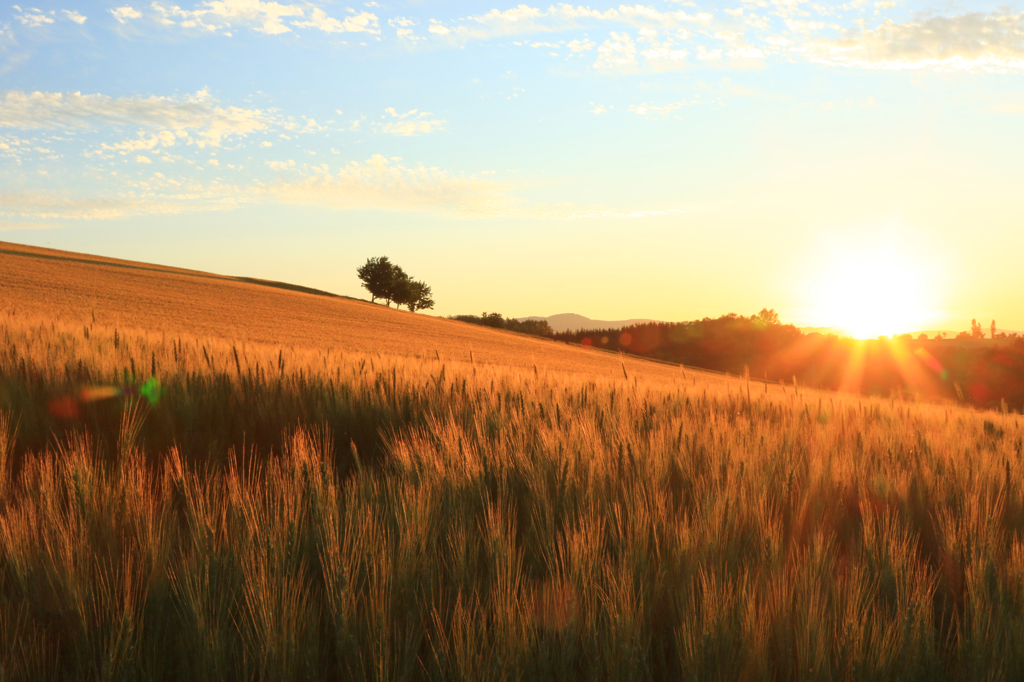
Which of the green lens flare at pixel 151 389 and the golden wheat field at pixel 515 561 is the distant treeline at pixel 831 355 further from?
the green lens flare at pixel 151 389

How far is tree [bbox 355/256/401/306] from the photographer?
7069cm

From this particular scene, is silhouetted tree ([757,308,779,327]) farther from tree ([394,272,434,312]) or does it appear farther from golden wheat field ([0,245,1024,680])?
golden wheat field ([0,245,1024,680])

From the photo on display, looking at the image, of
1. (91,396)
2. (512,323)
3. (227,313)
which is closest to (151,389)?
(91,396)

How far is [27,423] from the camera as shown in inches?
133

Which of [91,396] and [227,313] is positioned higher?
[227,313]

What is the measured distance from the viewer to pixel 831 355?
2099 inches

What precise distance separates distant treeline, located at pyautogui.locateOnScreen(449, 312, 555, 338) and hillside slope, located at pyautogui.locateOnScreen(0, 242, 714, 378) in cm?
2375

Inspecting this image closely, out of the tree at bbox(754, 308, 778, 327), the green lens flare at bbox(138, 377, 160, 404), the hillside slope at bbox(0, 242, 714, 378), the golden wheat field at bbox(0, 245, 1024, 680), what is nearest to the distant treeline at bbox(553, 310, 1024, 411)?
the tree at bbox(754, 308, 778, 327)

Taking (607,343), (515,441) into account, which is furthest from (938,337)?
(515,441)

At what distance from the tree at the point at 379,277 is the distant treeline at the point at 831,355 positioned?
90.2ft

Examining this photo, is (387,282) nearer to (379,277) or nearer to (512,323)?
(379,277)

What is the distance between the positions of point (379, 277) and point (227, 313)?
4757 centimetres

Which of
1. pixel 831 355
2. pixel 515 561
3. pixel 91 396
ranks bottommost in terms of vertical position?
pixel 515 561

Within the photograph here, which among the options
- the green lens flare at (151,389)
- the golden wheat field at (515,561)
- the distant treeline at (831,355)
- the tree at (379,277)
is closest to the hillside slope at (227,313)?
the green lens flare at (151,389)
